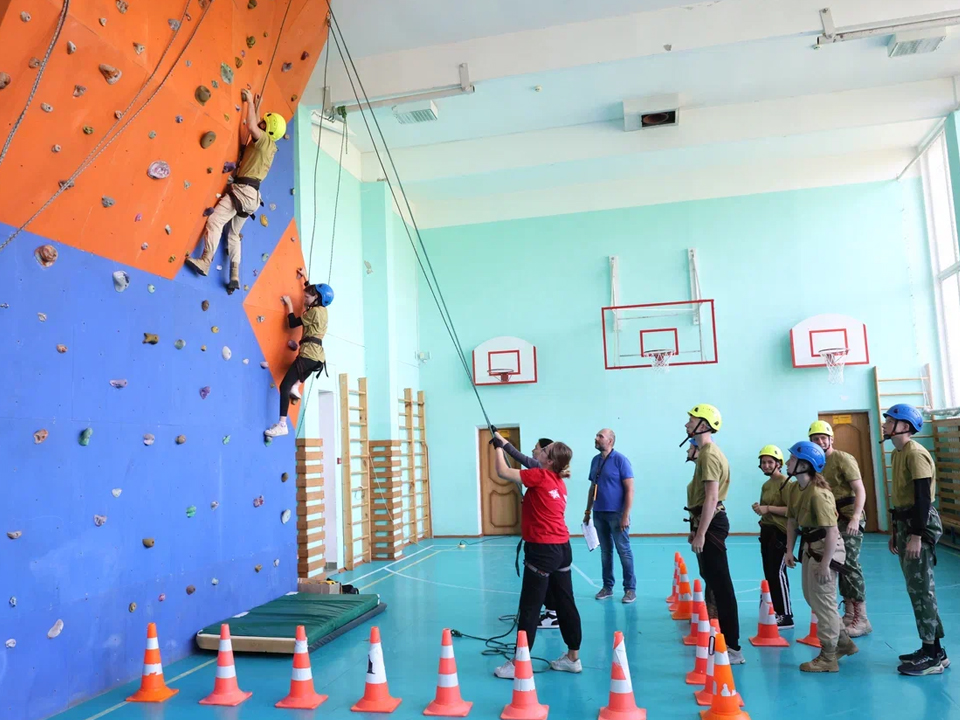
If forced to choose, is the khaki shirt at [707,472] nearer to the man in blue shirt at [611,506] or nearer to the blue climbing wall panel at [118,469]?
the man in blue shirt at [611,506]

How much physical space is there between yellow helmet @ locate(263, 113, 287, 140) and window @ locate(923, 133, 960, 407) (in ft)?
33.0

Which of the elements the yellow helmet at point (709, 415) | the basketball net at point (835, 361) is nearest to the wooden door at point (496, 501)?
the basketball net at point (835, 361)

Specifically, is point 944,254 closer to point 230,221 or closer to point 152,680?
point 230,221

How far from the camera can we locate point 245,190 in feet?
20.3

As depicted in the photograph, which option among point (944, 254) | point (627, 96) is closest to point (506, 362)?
point (627, 96)

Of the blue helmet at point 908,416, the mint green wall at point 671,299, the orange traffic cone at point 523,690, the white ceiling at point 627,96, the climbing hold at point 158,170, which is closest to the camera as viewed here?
the orange traffic cone at point 523,690

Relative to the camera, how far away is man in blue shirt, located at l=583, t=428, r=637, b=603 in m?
7.26

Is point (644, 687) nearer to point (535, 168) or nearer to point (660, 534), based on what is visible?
point (660, 534)

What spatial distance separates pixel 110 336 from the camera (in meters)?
5.05

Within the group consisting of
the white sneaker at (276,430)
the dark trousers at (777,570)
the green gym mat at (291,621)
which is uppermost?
the white sneaker at (276,430)

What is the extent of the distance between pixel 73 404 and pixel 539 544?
3169mm

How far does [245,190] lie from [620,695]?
15.8 ft

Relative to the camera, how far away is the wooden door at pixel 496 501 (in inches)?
526

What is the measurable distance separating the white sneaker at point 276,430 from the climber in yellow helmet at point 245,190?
133 cm
